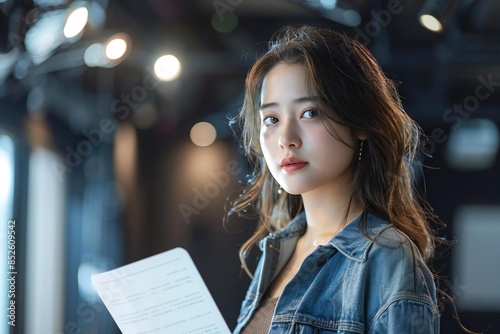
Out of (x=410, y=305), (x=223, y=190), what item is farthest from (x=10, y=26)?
(x=223, y=190)

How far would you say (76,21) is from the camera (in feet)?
11.2

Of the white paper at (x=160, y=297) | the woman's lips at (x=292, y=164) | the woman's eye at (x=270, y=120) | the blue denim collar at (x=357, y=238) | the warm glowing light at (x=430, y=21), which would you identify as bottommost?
the white paper at (x=160, y=297)

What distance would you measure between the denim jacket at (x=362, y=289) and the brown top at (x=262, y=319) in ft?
0.36

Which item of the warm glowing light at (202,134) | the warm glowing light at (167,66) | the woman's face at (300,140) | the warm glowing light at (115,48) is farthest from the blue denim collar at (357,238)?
the warm glowing light at (202,134)

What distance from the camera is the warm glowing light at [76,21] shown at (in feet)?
11.0

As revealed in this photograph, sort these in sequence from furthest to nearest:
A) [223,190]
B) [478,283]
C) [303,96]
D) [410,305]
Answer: [223,190] < [478,283] < [303,96] < [410,305]

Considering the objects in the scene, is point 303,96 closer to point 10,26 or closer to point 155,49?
point 10,26

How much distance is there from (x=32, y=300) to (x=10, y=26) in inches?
68.1

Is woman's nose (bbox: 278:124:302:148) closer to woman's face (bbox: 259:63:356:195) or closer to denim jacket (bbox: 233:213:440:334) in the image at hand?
woman's face (bbox: 259:63:356:195)

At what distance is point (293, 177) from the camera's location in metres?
1.42

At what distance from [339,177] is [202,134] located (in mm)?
4631

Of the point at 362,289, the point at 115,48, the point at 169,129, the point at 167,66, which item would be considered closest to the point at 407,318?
the point at 362,289

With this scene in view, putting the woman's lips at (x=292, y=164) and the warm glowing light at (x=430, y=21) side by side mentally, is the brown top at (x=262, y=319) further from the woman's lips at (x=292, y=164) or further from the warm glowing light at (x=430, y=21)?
the warm glowing light at (x=430, y=21)

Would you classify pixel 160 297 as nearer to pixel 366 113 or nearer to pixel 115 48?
pixel 366 113
